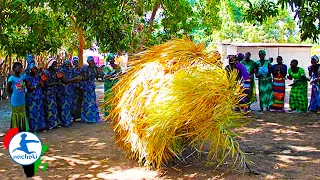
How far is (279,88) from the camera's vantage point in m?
9.37

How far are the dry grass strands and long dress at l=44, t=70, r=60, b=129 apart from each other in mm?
3319

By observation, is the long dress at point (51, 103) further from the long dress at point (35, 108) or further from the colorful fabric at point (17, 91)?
the colorful fabric at point (17, 91)

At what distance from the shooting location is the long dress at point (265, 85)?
9422 millimetres

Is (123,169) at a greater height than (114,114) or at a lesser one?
lesser

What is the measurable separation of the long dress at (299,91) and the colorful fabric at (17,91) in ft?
19.9

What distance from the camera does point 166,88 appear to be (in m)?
4.26

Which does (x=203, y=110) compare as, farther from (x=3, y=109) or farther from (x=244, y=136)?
(x=3, y=109)

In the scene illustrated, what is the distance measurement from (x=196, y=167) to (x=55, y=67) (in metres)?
4.25

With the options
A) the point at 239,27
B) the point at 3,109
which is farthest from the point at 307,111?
the point at 239,27

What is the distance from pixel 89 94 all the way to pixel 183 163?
4004 millimetres

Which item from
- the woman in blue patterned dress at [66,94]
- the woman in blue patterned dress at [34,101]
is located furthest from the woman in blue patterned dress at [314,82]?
the woman in blue patterned dress at [34,101]

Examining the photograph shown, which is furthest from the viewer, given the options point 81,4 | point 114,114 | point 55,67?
point 55,67

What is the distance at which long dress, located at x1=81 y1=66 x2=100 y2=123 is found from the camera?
839 cm

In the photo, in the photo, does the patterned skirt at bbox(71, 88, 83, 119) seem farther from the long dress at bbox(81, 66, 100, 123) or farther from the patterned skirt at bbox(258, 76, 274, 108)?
the patterned skirt at bbox(258, 76, 274, 108)
